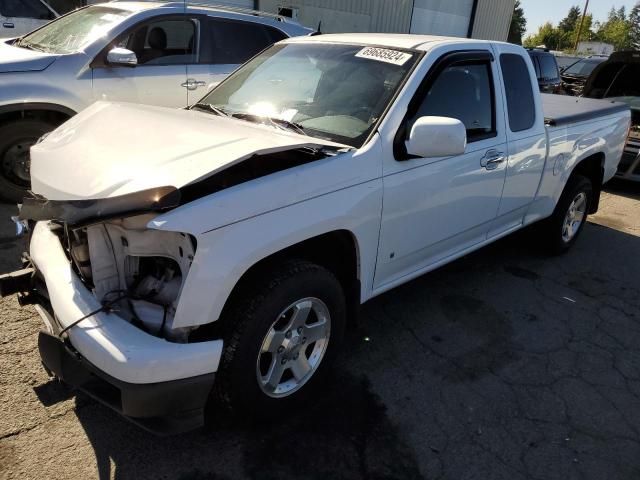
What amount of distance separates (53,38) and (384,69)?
4198 millimetres

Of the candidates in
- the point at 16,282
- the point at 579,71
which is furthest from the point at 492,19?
the point at 16,282

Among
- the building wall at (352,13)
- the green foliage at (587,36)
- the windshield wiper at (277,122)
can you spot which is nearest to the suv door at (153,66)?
the windshield wiper at (277,122)

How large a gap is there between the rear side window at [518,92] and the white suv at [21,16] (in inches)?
317

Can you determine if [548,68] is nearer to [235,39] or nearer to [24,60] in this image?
[235,39]

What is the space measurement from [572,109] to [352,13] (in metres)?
11.8

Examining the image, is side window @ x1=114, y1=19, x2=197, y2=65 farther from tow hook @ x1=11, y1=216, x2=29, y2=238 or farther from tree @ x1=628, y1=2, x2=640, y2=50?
tree @ x1=628, y1=2, x2=640, y2=50

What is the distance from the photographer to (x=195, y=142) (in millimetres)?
2531

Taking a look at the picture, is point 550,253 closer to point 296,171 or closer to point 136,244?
point 296,171

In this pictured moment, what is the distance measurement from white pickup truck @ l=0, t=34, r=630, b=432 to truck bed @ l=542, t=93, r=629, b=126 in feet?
2.65

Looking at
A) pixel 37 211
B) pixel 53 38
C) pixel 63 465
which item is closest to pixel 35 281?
pixel 37 211

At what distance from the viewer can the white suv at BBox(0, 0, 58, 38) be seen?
28.0 ft

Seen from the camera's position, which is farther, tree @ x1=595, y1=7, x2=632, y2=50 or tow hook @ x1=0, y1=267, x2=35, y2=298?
tree @ x1=595, y1=7, x2=632, y2=50

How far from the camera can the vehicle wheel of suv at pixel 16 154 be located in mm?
4930

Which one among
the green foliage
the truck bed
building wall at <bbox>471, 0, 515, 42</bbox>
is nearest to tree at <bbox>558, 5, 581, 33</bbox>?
the green foliage
